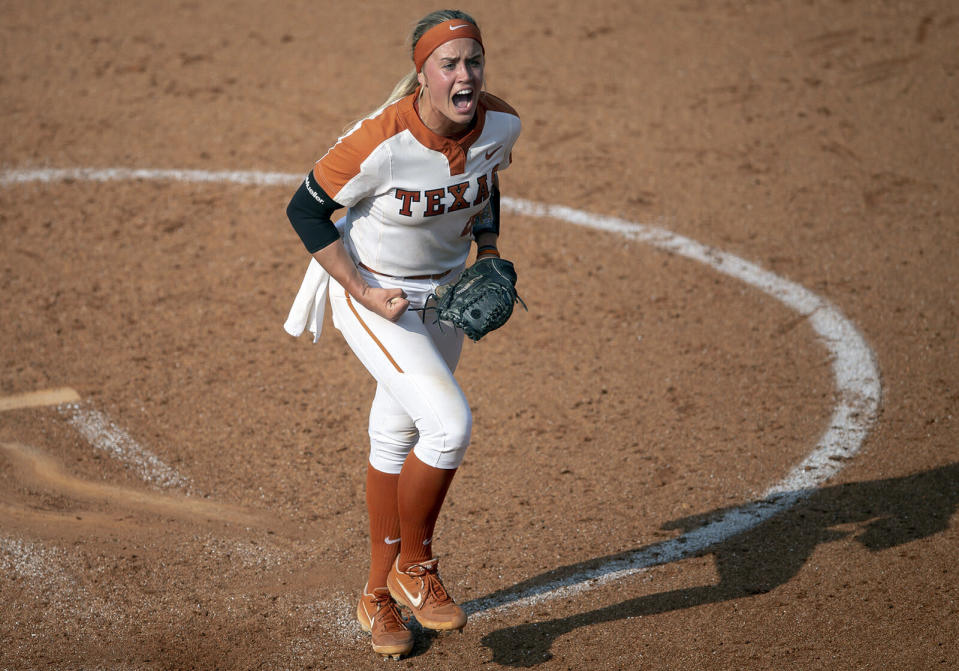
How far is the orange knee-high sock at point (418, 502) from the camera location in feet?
11.5

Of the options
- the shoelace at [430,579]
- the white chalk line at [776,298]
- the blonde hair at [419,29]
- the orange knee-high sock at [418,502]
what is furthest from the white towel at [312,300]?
the white chalk line at [776,298]

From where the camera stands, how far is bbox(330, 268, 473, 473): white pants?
3.44 metres

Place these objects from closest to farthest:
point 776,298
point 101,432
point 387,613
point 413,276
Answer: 1. point 413,276
2. point 387,613
3. point 101,432
4. point 776,298

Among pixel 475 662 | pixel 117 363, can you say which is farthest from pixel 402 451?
pixel 117 363

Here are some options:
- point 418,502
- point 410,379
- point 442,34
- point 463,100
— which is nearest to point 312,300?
point 410,379

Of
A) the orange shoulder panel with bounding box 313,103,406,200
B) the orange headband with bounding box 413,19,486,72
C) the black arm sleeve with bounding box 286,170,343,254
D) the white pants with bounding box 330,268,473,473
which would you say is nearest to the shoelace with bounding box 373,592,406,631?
the white pants with bounding box 330,268,473,473

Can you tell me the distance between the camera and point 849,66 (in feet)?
27.4

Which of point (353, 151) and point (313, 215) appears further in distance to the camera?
point (313, 215)

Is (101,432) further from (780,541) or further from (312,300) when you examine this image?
(780,541)

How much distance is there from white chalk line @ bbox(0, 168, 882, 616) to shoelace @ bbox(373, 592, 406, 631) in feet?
1.06

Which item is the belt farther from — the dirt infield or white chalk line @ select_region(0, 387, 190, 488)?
white chalk line @ select_region(0, 387, 190, 488)

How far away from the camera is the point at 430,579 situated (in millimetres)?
3672

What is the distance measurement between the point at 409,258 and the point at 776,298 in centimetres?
308

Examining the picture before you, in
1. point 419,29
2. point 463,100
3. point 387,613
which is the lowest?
point 387,613
